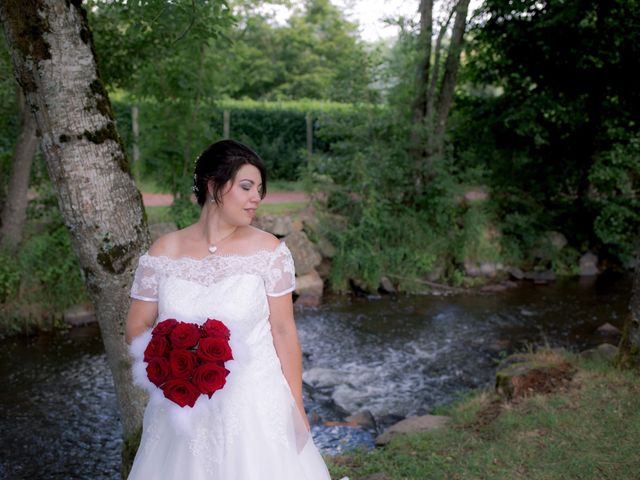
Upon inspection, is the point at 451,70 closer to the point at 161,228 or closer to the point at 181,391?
the point at 161,228

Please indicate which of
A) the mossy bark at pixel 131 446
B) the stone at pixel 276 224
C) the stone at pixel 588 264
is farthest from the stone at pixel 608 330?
the mossy bark at pixel 131 446

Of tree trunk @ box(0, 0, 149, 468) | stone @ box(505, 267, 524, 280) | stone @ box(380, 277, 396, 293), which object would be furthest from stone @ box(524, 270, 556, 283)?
tree trunk @ box(0, 0, 149, 468)

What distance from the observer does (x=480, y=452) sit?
515 cm

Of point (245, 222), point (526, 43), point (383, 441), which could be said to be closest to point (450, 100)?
point (526, 43)

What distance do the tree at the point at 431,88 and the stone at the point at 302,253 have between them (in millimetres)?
2961

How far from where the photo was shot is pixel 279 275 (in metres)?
3.08

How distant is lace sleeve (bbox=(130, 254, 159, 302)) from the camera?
313 centimetres

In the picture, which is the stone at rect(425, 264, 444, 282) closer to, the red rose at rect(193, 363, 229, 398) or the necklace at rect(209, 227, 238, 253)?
the necklace at rect(209, 227, 238, 253)

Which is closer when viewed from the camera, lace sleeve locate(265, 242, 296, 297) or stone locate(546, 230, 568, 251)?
lace sleeve locate(265, 242, 296, 297)

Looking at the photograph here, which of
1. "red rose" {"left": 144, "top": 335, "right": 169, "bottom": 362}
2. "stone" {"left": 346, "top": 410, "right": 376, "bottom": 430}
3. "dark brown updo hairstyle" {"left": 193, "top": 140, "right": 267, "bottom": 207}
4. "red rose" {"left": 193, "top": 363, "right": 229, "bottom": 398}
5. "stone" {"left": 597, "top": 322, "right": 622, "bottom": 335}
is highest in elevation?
"dark brown updo hairstyle" {"left": 193, "top": 140, "right": 267, "bottom": 207}

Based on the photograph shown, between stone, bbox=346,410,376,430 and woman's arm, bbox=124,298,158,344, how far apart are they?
4522 mm

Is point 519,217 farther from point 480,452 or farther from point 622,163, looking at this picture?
point 480,452

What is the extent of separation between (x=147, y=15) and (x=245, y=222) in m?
2.85

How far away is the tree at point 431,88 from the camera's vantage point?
46.7ft
